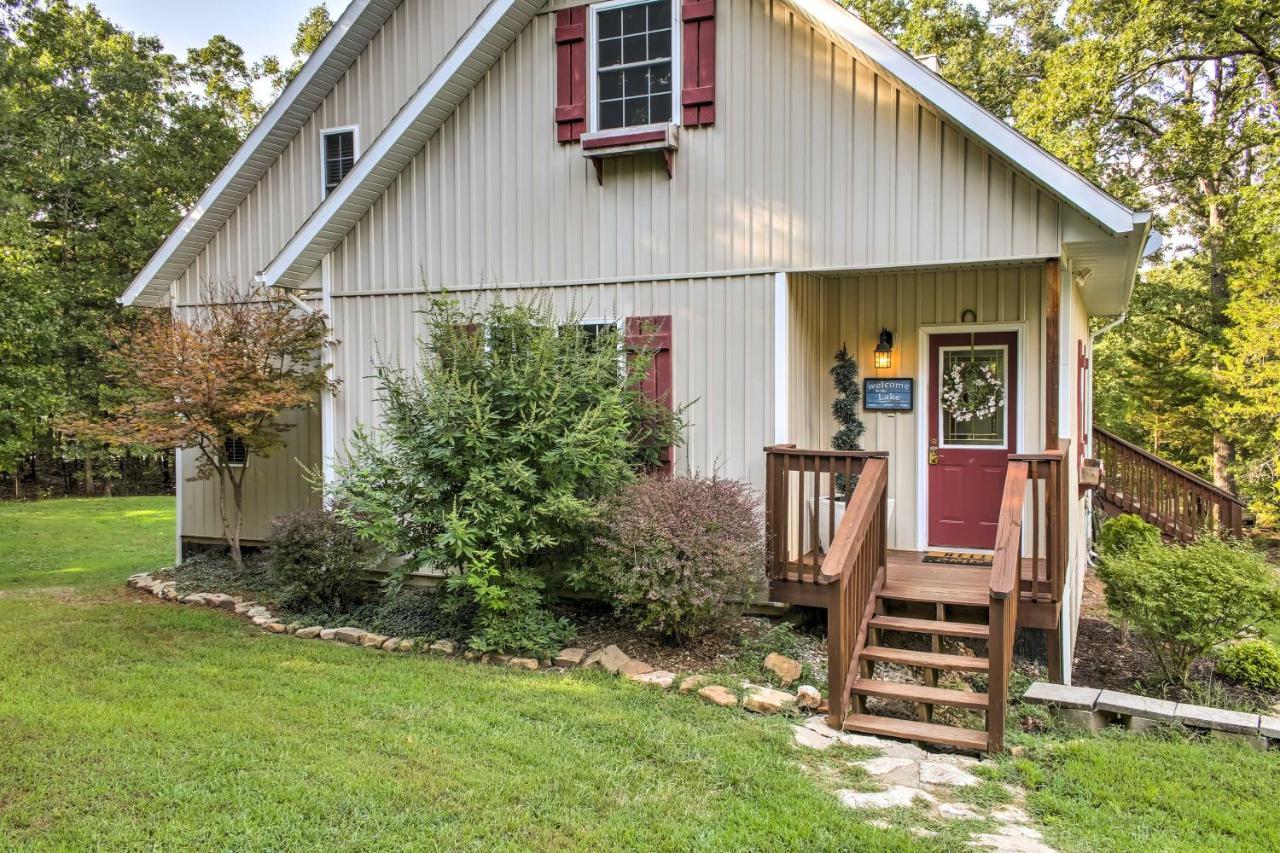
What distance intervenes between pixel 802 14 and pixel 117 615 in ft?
27.3

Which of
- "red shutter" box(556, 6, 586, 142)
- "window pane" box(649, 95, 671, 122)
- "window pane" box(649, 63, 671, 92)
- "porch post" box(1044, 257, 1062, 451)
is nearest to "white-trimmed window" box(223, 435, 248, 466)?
"red shutter" box(556, 6, 586, 142)

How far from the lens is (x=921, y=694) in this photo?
4988mm

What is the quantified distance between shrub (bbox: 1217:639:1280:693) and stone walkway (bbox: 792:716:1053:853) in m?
3.59

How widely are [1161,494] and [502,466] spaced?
11.4 m

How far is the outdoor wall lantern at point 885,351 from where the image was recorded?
25.6 feet

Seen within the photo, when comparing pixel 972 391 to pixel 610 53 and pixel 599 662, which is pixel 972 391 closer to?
pixel 599 662

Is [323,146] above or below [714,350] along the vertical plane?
above

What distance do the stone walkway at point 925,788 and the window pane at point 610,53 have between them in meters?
5.98

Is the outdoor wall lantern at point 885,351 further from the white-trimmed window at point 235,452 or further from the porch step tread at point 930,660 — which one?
the white-trimmed window at point 235,452

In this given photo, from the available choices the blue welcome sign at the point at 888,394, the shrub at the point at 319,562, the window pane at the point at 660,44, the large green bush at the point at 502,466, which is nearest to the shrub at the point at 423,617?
the large green bush at the point at 502,466

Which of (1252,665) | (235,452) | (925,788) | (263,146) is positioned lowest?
(1252,665)

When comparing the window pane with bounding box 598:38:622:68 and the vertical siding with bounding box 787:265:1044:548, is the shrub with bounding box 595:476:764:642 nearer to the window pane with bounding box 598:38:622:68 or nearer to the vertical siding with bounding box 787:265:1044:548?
the vertical siding with bounding box 787:265:1044:548

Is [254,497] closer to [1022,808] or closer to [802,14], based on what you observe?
[802,14]

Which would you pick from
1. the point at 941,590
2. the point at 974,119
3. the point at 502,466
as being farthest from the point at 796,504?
the point at 974,119
